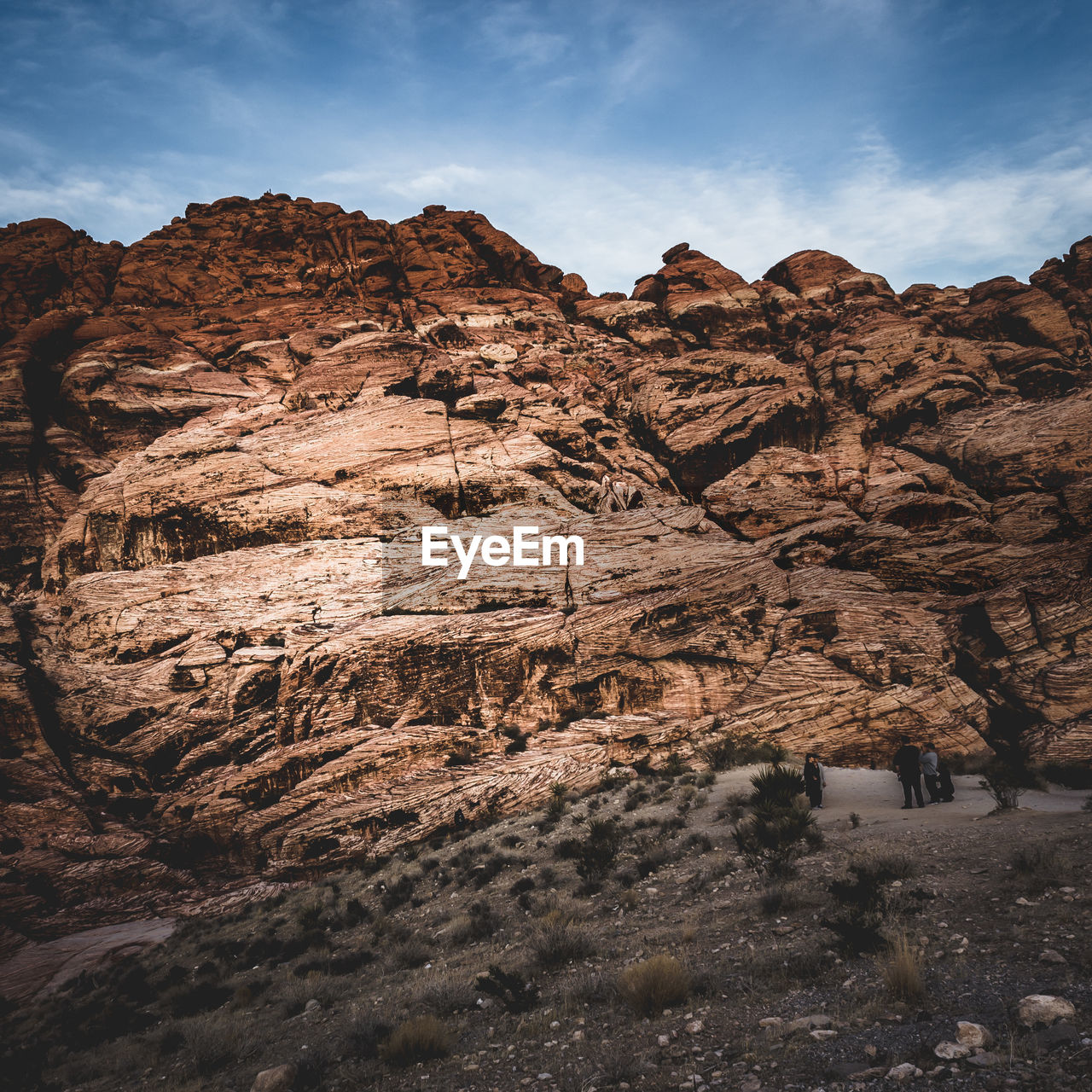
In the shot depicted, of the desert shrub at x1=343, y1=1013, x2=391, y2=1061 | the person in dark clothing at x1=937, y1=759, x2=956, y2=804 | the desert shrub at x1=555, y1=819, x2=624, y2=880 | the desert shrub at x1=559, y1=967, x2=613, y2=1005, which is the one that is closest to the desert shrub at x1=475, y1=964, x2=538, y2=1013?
the desert shrub at x1=559, y1=967, x2=613, y2=1005

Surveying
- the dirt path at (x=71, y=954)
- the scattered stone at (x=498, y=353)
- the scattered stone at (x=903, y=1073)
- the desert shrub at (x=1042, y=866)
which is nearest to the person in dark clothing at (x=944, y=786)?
the desert shrub at (x=1042, y=866)

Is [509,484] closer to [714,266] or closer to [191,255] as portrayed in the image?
[714,266]

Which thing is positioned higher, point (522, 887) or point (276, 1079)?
point (276, 1079)

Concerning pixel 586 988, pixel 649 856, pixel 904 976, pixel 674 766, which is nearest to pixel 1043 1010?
pixel 904 976

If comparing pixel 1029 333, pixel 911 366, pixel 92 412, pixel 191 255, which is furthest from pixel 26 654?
pixel 1029 333

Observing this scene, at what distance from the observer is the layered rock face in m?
24.0

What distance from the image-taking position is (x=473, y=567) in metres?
28.9

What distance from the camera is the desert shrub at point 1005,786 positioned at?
39.3 feet

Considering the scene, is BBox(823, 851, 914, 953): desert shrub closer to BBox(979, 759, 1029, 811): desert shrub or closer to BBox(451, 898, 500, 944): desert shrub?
BBox(979, 759, 1029, 811): desert shrub

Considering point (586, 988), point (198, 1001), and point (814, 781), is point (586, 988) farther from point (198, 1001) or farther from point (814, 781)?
point (198, 1001)

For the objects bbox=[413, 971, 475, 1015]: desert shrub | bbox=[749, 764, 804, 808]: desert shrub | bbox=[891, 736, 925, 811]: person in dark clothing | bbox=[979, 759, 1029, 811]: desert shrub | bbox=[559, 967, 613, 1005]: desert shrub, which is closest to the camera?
bbox=[559, 967, 613, 1005]: desert shrub

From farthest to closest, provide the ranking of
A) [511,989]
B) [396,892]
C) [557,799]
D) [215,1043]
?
[557,799], [396,892], [215,1043], [511,989]

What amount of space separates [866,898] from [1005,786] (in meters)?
7.35

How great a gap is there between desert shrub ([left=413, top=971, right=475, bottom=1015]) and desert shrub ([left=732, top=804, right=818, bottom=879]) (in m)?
5.56
